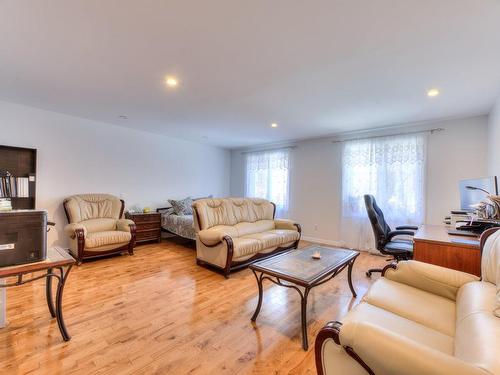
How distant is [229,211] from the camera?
162 inches

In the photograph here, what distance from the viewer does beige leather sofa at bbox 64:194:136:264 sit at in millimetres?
3533

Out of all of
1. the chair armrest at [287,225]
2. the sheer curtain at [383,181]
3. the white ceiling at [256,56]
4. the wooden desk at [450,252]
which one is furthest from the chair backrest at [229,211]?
the wooden desk at [450,252]

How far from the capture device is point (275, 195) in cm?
588

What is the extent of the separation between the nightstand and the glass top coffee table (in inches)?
128

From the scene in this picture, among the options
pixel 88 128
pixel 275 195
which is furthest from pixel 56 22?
pixel 275 195

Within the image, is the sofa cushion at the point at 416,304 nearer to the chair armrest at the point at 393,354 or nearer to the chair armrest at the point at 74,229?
the chair armrest at the point at 393,354

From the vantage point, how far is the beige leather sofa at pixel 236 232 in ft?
10.6

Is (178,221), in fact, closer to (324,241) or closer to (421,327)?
(324,241)

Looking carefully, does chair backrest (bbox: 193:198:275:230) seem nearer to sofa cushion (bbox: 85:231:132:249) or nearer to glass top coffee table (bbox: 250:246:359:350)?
sofa cushion (bbox: 85:231:132:249)

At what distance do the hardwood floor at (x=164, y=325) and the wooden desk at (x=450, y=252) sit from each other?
90 centimetres

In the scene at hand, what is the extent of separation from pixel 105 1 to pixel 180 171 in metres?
4.35

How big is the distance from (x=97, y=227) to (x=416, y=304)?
14.5 feet

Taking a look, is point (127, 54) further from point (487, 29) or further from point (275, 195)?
point (275, 195)

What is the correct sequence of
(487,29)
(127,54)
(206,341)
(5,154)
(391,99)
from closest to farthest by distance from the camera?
(487,29)
(206,341)
(127,54)
(391,99)
(5,154)
